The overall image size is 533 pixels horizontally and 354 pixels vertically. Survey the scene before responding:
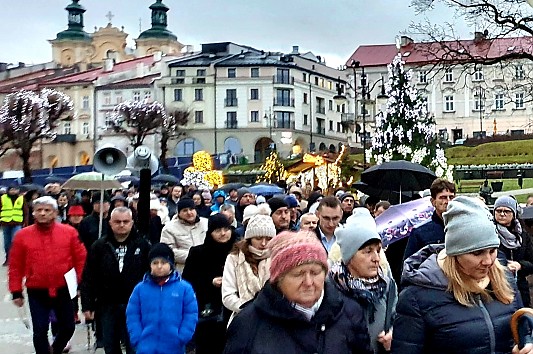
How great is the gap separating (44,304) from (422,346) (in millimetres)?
5582

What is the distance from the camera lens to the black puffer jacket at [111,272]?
7730mm

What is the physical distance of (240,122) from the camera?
88438 mm

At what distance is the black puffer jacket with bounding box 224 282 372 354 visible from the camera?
10.7 feet

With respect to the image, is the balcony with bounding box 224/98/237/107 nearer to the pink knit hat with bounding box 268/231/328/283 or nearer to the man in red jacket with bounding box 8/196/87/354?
the man in red jacket with bounding box 8/196/87/354

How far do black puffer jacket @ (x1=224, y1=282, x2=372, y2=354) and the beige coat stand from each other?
17.0 ft

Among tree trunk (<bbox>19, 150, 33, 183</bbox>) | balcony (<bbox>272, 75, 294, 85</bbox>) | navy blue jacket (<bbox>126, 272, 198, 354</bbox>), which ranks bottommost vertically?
navy blue jacket (<bbox>126, 272, 198, 354</bbox>)

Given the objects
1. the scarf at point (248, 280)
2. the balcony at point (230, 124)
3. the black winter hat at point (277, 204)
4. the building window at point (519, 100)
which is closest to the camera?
the scarf at point (248, 280)

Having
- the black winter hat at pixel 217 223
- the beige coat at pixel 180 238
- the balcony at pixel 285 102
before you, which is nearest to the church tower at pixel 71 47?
the balcony at pixel 285 102

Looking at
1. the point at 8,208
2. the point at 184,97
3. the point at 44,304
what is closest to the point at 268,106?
the point at 184,97

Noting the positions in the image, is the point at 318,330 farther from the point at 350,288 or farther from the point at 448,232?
the point at 350,288

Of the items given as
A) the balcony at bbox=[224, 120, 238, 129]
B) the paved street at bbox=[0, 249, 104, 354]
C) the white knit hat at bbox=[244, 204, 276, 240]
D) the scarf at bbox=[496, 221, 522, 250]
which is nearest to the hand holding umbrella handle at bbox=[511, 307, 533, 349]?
the white knit hat at bbox=[244, 204, 276, 240]

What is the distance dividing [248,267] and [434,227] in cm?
152

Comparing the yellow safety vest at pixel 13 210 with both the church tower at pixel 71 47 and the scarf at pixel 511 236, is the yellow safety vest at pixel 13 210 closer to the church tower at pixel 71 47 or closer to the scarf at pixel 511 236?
the scarf at pixel 511 236

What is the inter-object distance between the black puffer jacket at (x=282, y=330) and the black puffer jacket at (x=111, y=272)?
450 cm
